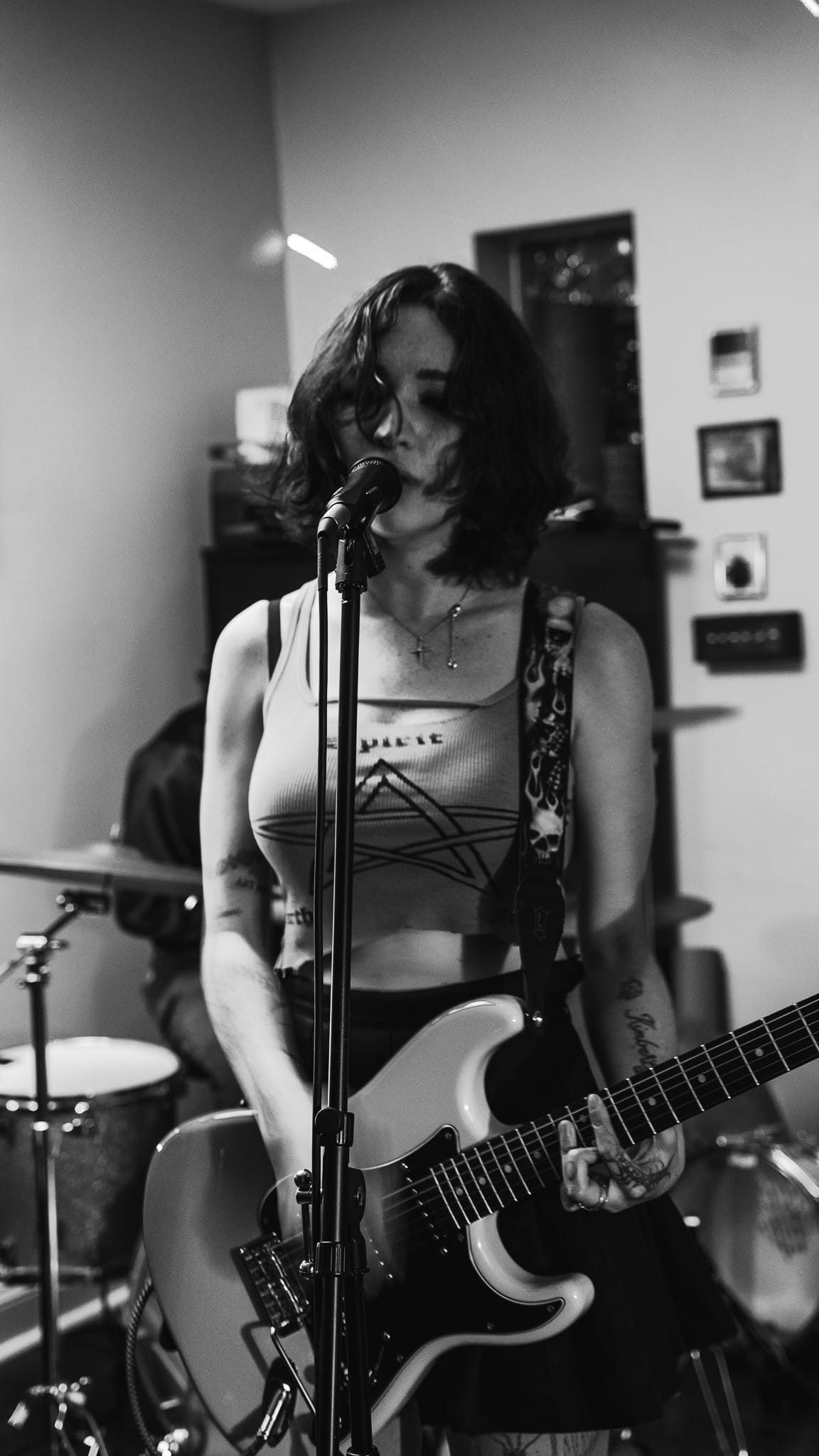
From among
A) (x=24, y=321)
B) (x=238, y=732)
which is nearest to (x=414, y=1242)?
(x=238, y=732)

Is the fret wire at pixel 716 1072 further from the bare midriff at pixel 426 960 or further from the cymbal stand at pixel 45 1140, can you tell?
the cymbal stand at pixel 45 1140

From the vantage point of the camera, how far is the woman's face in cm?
153

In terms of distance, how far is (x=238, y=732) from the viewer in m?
1.61

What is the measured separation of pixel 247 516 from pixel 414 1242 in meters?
2.34

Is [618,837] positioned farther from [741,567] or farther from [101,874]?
[741,567]

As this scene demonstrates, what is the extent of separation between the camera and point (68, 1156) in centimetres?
263

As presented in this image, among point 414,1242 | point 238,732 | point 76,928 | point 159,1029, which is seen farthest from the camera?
point 76,928

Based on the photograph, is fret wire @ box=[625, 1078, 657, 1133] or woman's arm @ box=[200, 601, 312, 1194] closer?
fret wire @ box=[625, 1078, 657, 1133]

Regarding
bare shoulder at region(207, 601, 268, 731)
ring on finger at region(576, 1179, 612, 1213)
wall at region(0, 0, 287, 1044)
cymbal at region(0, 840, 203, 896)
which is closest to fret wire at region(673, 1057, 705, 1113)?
ring on finger at region(576, 1179, 612, 1213)

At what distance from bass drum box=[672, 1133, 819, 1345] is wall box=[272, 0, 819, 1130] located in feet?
1.79

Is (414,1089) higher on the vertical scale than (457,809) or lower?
lower

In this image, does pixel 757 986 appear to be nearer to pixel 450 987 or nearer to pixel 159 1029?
pixel 159 1029

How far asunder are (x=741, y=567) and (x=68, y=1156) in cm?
178

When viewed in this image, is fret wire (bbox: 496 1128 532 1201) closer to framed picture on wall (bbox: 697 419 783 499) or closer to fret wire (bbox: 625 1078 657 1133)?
fret wire (bbox: 625 1078 657 1133)
